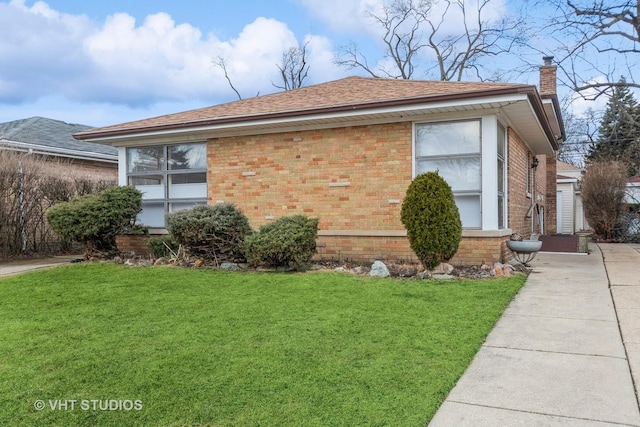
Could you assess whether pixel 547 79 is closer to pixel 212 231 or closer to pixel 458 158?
pixel 458 158

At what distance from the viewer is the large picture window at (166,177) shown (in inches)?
431

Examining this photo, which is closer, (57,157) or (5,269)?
(5,269)

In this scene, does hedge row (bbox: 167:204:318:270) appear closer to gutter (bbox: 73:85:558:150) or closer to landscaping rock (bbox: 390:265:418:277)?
landscaping rock (bbox: 390:265:418:277)

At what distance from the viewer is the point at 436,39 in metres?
27.0

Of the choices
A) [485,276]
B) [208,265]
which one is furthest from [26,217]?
[485,276]

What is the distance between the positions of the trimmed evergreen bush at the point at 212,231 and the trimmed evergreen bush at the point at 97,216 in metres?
1.80

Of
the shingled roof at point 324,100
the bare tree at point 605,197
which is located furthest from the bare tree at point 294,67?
the bare tree at point 605,197

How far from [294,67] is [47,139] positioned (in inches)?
761

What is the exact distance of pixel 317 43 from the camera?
30.6m

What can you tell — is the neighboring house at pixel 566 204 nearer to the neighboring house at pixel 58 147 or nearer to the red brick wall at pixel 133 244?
the red brick wall at pixel 133 244

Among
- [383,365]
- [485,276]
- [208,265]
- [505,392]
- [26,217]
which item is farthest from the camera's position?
[26,217]

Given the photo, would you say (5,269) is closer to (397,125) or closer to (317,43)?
(397,125)

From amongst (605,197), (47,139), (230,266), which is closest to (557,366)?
(230,266)

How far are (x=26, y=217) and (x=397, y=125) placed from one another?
9.30 meters
